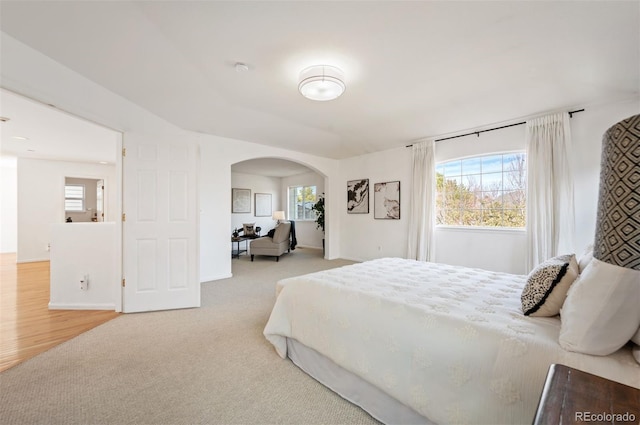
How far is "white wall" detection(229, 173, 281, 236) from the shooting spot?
27.4 ft

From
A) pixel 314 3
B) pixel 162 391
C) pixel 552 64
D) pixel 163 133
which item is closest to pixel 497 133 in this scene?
pixel 552 64

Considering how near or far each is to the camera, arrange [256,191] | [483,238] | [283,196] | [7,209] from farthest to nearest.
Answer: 1. [283,196]
2. [256,191]
3. [7,209]
4. [483,238]

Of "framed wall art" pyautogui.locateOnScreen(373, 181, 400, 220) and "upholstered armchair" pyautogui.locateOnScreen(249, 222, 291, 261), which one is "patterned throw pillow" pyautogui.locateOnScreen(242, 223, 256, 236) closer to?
"upholstered armchair" pyautogui.locateOnScreen(249, 222, 291, 261)

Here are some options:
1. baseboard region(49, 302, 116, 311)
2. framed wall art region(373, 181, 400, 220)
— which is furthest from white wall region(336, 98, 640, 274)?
baseboard region(49, 302, 116, 311)

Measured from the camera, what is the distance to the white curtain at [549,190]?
340 cm

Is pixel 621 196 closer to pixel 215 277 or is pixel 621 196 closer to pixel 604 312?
pixel 604 312

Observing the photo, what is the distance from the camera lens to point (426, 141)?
15.9 ft

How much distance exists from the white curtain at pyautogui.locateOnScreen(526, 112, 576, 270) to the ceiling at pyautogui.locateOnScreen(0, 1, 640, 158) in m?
0.32

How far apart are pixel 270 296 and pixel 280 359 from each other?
1598mm

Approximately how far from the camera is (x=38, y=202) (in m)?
6.27

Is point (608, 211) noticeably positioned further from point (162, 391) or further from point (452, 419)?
point (162, 391)

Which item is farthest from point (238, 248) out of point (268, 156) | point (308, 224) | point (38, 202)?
point (38, 202)

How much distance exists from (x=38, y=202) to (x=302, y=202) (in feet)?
22.4

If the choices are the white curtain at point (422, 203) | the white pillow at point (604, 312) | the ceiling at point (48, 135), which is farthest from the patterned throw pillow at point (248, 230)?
the white pillow at point (604, 312)
